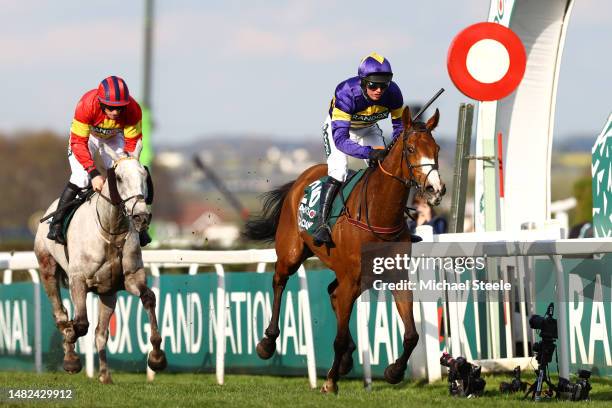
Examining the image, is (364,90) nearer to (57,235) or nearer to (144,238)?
(144,238)

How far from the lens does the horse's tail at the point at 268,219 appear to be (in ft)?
31.1

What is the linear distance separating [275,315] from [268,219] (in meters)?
0.92

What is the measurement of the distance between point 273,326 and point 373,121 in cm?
168

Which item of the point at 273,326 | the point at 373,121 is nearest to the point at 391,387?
the point at 273,326

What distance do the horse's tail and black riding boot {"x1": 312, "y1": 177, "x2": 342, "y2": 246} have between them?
1016 mm

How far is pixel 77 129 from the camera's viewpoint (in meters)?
9.03

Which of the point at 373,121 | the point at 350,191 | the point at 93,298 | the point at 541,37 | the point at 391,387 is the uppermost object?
the point at 541,37

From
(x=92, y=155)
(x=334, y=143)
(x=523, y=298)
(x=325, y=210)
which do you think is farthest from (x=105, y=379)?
(x=523, y=298)

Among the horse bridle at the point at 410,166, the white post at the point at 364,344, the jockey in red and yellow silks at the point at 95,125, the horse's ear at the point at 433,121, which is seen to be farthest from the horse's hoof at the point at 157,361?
the horse's ear at the point at 433,121

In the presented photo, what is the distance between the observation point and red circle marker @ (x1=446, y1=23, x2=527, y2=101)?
28.2 feet

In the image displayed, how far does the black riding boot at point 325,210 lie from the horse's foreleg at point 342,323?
1.21 feet

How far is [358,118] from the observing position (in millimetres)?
8578

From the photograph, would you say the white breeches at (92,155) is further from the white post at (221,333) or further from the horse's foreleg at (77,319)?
the white post at (221,333)

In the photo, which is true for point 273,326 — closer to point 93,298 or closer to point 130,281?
point 130,281
